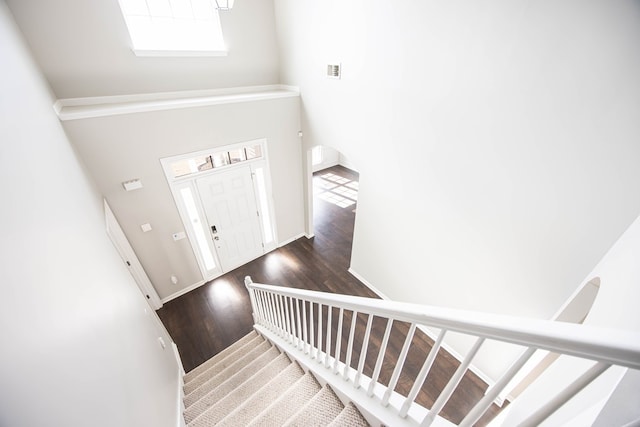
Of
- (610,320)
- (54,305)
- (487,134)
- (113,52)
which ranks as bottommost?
(610,320)

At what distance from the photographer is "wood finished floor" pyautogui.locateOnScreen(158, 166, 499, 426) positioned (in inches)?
106

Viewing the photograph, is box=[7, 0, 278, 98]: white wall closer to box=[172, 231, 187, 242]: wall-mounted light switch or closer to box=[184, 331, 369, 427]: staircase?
box=[172, 231, 187, 242]: wall-mounted light switch

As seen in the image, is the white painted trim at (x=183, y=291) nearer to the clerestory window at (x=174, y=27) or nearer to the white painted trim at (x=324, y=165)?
the clerestory window at (x=174, y=27)

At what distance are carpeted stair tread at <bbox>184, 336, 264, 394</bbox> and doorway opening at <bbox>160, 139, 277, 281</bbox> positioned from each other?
1.66 metres

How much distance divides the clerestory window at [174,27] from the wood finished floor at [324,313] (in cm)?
350

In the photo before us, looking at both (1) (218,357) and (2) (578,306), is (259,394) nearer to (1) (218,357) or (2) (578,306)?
(1) (218,357)

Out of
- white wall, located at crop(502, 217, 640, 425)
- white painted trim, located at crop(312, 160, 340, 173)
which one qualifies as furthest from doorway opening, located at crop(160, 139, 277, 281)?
white painted trim, located at crop(312, 160, 340, 173)

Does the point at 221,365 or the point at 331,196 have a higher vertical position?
the point at 221,365

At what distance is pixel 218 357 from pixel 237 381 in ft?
2.83

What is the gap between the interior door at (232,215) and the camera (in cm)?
378

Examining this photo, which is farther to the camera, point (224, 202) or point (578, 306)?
point (224, 202)

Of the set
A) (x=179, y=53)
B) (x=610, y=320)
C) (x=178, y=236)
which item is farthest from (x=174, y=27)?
(x=610, y=320)

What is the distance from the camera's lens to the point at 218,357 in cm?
302

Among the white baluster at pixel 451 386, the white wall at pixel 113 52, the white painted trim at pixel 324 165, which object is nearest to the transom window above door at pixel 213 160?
the white wall at pixel 113 52
